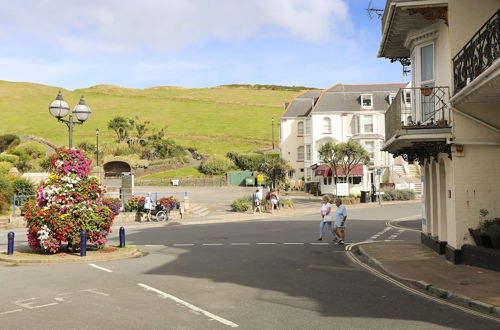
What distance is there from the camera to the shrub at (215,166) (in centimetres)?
6450

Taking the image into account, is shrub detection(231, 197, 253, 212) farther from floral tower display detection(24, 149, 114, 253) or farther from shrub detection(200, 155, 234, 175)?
shrub detection(200, 155, 234, 175)

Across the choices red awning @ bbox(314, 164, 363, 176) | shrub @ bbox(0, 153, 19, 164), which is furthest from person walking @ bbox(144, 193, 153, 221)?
shrub @ bbox(0, 153, 19, 164)

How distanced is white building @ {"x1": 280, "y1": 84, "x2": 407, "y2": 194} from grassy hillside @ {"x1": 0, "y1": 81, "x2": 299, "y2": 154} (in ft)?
67.1

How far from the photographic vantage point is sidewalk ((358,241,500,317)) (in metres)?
8.84

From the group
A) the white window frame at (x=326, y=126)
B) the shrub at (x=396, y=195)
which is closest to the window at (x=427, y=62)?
the shrub at (x=396, y=195)

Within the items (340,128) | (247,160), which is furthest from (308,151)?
(247,160)

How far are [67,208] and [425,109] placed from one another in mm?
10491

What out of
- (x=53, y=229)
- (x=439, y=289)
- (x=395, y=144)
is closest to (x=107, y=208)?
(x=53, y=229)

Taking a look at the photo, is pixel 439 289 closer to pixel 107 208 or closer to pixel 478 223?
pixel 478 223

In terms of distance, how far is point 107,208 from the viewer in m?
15.7

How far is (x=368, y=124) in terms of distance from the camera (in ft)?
182

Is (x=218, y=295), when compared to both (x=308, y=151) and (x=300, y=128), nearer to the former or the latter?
(x=308, y=151)

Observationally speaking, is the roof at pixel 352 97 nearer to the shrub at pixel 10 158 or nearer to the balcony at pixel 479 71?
the shrub at pixel 10 158

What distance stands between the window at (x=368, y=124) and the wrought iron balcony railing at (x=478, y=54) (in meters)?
43.3
